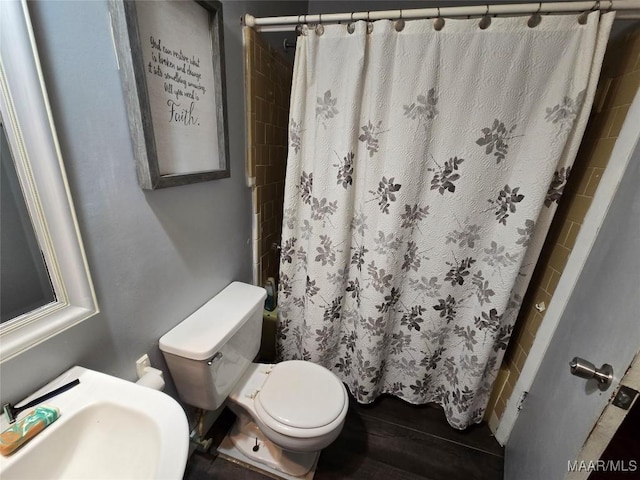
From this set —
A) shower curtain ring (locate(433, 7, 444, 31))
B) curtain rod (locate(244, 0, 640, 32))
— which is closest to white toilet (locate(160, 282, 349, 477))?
curtain rod (locate(244, 0, 640, 32))

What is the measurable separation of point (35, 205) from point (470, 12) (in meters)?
1.33

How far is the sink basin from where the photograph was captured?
1.85 feet

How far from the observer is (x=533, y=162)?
100 cm

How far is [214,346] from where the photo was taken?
0.94 metres

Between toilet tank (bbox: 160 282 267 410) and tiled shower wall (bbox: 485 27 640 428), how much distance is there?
1.24 m

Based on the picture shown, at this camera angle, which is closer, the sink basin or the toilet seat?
the sink basin

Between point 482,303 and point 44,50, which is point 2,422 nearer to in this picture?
point 44,50

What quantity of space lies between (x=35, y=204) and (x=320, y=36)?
1058 mm

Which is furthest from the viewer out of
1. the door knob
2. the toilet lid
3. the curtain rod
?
the toilet lid

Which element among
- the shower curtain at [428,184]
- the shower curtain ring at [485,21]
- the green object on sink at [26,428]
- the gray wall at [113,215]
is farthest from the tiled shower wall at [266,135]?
the green object on sink at [26,428]

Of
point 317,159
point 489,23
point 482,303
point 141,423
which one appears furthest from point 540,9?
point 141,423

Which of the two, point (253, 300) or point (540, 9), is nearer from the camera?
point (540, 9)

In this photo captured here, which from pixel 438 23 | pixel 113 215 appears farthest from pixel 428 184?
pixel 113 215

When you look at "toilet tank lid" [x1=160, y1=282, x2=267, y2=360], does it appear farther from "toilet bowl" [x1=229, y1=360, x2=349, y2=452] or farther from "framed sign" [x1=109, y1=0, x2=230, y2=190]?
"framed sign" [x1=109, y1=0, x2=230, y2=190]
